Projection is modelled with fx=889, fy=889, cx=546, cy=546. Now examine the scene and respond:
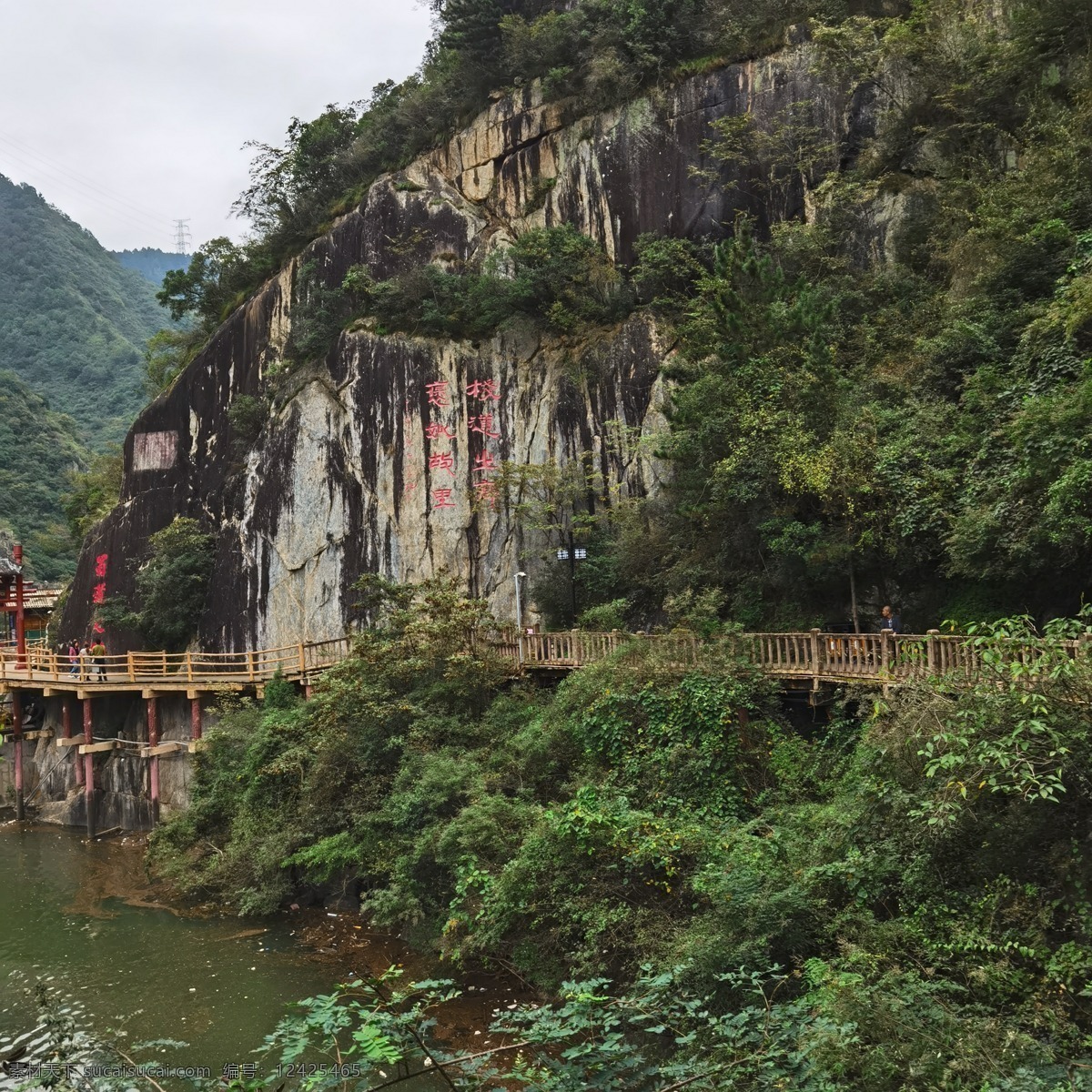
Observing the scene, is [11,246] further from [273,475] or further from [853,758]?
[853,758]

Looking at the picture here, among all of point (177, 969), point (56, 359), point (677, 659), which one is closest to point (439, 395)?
point (677, 659)

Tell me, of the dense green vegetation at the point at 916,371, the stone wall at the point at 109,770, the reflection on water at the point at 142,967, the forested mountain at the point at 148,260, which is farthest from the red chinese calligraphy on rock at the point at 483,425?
the forested mountain at the point at 148,260

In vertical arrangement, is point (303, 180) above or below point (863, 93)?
above

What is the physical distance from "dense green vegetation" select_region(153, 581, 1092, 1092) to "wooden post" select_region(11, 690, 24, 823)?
9.25 m

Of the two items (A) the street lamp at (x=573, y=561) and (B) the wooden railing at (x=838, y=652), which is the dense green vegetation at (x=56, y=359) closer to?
(A) the street lamp at (x=573, y=561)

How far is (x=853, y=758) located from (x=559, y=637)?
19.8 feet

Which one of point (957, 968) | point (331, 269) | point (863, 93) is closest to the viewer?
point (957, 968)

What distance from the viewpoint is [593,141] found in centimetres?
2377

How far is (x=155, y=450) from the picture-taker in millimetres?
27672

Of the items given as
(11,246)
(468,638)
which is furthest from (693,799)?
(11,246)

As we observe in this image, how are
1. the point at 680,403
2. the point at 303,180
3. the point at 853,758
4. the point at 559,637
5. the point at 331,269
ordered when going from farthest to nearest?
1. the point at 303,180
2. the point at 331,269
3. the point at 680,403
4. the point at 559,637
5. the point at 853,758

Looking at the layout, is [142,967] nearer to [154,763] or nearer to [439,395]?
[154,763]

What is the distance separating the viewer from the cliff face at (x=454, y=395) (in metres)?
21.4

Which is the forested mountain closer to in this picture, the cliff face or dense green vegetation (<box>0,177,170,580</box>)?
dense green vegetation (<box>0,177,170,580</box>)
